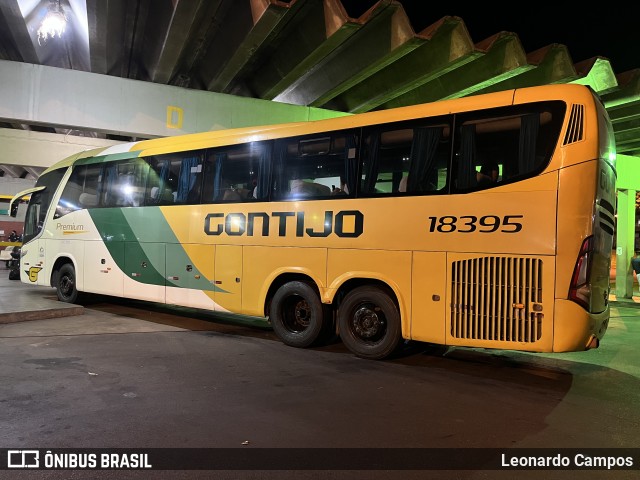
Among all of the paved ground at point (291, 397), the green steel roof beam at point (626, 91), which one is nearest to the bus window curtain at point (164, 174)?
the paved ground at point (291, 397)

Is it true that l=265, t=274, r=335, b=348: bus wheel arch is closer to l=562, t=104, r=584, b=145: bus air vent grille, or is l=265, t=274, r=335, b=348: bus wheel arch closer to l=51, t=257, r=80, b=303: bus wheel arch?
l=562, t=104, r=584, b=145: bus air vent grille

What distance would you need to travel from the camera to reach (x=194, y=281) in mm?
8664

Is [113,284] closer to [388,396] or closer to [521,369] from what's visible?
[388,396]

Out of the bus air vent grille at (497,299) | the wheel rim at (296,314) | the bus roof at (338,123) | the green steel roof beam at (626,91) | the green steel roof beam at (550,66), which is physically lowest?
the wheel rim at (296,314)

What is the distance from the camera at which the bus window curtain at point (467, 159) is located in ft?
19.7

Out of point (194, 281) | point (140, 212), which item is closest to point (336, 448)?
point (194, 281)

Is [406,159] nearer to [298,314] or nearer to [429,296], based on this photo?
[429,296]

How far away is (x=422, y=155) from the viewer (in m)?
6.41

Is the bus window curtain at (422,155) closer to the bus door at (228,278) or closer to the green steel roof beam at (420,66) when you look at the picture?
the bus door at (228,278)

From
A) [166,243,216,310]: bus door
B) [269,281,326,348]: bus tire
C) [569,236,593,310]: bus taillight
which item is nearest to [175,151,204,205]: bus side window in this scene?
[166,243,216,310]: bus door

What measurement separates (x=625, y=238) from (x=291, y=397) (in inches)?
581

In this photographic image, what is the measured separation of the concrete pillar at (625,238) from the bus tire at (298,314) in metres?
12.8

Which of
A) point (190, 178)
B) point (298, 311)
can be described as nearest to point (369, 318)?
point (298, 311)

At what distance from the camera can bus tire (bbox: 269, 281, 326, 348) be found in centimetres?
723
